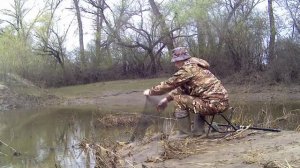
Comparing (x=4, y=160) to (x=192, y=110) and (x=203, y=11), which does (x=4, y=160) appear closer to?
(x=192, y=110)

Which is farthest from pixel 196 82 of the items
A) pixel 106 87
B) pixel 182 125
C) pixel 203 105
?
pixel 106 87

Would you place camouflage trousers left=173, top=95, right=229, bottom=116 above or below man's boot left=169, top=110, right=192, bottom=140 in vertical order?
above

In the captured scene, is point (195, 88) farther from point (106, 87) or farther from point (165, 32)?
point (106, 87)

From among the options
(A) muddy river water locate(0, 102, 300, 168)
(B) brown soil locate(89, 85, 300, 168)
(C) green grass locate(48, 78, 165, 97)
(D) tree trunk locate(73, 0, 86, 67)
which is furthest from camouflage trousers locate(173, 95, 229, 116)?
(D) tree trunk locate(73, 0, 86, 67)

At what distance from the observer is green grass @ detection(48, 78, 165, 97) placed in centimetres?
2802

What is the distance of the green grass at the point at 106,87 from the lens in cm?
2802

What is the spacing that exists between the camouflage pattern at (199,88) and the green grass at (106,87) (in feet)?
65.0

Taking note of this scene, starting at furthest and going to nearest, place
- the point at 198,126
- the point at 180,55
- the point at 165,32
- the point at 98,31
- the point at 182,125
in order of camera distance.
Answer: the point at 98,31 < the point at 165,32 < the point at 182,125 < the point at 198,126 < the point at 180,55

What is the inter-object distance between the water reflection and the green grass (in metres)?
6.87

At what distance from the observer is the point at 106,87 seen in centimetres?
2927

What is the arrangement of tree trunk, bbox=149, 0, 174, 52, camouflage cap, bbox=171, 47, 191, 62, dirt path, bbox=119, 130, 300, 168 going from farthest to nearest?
tree trunk, bbox=149, 0, 174, 52 → camouflage cap, bbox=171, 47, 191, 62 → dirt path, bbox=119, 130, 300, 168

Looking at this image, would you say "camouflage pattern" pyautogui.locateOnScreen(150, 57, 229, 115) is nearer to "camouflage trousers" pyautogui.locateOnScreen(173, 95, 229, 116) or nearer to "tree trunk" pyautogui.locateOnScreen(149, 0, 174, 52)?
"camouflage trousers" pyautogui.locateOnScreen(173, 95, 229, 116)

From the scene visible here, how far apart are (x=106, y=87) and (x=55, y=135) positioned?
48.9 feet

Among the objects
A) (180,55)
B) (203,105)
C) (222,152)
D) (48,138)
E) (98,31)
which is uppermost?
(98,31)
